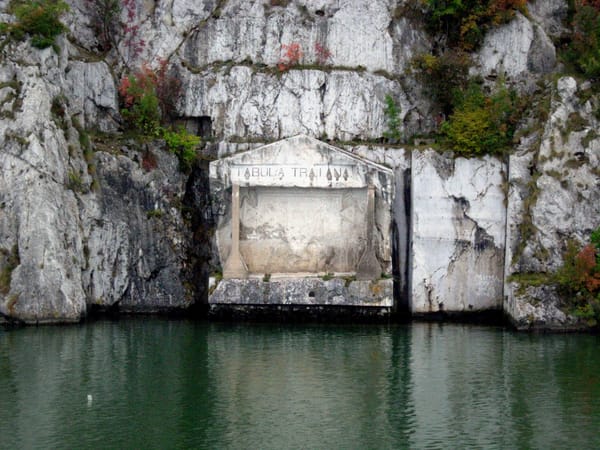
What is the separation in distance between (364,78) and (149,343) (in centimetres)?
1641

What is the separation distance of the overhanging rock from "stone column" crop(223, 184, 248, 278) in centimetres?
4

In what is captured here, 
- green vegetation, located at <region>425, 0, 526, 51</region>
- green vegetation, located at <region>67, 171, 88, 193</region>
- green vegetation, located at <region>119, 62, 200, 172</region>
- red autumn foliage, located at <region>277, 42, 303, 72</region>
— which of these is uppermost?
green vegetation, located at <region>425, 0, 526, 51</region>

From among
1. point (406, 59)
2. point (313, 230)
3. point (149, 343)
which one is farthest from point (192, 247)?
point (406, 59)

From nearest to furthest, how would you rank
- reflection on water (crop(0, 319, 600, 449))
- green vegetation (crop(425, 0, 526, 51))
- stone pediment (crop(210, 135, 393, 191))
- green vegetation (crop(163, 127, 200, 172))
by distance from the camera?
reflection on water (crop(0, 319, 600, 449)), stone pediment (crop(210, 135, 393, 191)), green vegetation (crop(163, 127, 200, 172)), green vegetation (crop(425, 0, 526, 51))

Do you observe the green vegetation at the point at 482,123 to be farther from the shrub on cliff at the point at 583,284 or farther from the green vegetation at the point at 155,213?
the green vegetation at the point at 155,213

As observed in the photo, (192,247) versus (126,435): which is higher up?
(192,247)

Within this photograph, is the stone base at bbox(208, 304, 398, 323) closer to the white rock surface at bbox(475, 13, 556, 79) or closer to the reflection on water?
the reflection on water

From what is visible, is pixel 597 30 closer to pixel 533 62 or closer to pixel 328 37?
pixel 533 62

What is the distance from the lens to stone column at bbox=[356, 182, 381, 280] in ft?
138

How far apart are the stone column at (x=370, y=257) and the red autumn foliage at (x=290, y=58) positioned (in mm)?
7614

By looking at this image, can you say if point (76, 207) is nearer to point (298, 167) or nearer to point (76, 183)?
point (76, 183)

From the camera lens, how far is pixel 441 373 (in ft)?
106

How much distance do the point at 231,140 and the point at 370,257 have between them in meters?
8.75

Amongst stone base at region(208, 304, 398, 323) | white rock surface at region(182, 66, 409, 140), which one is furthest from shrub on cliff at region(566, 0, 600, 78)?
stone base at region(208, 304, 398, 323)
